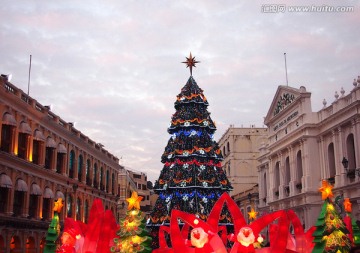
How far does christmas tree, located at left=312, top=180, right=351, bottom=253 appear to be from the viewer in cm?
1193

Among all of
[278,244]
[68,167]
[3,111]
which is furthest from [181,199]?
[68,167]

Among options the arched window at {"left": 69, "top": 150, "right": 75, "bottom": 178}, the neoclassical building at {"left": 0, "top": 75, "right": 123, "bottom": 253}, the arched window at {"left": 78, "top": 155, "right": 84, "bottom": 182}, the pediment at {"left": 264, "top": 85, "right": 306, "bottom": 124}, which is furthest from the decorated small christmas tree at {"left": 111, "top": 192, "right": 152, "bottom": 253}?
the arched window at {"left": 78, "top": 155, "right": 84, "bottom": 182}

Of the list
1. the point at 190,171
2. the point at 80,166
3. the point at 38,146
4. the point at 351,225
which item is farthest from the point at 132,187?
the point at 351,225

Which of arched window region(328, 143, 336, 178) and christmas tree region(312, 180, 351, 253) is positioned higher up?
arched window region(328, 143, 336, 178)

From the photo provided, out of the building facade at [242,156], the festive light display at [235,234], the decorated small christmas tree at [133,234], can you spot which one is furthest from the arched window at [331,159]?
the decorated small christmas tree at [133,234]

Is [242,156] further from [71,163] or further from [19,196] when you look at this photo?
[19,196]

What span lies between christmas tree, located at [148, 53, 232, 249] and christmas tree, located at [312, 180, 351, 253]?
914 centimetres

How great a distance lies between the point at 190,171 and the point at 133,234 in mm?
10188

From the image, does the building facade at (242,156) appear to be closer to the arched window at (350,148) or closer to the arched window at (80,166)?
the arched window at (80,166)

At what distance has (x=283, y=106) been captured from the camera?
4134cm

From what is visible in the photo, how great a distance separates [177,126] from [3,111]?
11.8 m

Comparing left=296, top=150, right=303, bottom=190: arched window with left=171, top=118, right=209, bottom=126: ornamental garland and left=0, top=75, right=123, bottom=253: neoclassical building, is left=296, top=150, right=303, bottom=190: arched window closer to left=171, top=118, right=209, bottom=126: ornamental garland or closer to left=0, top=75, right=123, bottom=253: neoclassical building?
left=0, top=75, right=123, bottom=253: neoclassical building

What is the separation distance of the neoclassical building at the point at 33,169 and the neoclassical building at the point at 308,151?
16925mm

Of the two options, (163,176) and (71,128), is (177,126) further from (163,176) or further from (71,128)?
(71,128)
